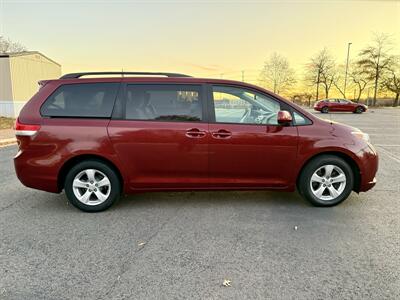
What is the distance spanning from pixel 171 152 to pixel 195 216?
90 centimetres

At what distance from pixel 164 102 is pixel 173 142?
56 centimetres

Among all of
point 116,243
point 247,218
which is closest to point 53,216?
point 116,243

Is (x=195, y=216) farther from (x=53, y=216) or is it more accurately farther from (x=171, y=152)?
(x=53, y=216)

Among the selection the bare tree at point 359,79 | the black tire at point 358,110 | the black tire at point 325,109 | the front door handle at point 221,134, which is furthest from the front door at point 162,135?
the bare tree at point 359,79

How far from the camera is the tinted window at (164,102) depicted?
4281 millimetres

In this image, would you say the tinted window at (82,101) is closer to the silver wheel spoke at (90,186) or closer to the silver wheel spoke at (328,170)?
the silver wheel spoke at (90,186)

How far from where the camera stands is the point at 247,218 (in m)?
4.10

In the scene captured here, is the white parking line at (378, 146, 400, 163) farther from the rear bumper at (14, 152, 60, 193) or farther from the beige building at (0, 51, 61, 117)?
the beige building at (0, 51, 61, 117)

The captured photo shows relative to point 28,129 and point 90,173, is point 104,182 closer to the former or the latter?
point 90,173

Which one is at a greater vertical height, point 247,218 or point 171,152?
point 171,152

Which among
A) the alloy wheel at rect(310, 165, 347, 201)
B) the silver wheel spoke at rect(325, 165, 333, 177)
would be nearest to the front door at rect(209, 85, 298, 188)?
the alloy wheel at rect(310, 165, 347, 201)

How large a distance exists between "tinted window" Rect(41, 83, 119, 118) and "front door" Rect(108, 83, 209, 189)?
212 millimetres

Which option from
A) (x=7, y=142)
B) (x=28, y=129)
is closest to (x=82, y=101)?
(x=28, y=129)

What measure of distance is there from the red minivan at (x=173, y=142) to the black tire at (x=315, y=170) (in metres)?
0.01
